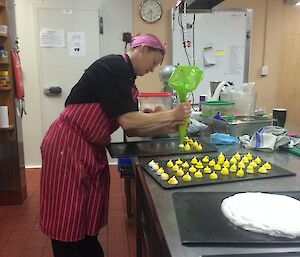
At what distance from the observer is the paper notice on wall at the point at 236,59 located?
349cm

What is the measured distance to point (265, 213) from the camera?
69cm

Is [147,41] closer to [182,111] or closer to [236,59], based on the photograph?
[182,111]

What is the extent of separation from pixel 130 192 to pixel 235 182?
4.77ft

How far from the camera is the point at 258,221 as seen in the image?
2.15ft

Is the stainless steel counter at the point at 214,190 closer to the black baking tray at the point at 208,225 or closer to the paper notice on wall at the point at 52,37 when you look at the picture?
the black baking tray at the point at 208,225

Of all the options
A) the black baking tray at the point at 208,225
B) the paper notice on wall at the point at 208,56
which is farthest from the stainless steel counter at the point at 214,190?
the paper notice on wall at the point at 208,56

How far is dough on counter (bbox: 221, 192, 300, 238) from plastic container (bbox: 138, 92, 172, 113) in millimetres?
945

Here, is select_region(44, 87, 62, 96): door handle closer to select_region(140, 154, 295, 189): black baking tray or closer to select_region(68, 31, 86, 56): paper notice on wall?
select_region(68, 31, 86, 56): paper notice on wall

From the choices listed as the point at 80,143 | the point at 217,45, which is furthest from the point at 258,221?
the point at 217,45

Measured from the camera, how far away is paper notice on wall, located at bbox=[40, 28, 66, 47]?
3207 mm

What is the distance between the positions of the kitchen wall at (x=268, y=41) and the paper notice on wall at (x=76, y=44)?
58 centimetres

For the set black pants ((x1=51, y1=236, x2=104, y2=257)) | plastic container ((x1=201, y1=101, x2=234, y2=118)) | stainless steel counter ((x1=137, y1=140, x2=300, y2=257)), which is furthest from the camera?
plastic container ((x1=201, y1=101, x2=234, y2=118))

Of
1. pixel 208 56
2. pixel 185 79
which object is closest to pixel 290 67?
pixel 208 56

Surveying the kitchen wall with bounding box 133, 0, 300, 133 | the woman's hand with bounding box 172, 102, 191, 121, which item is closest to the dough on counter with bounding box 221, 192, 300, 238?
the woman's hand with bounding box 172, 102, 191, 121
